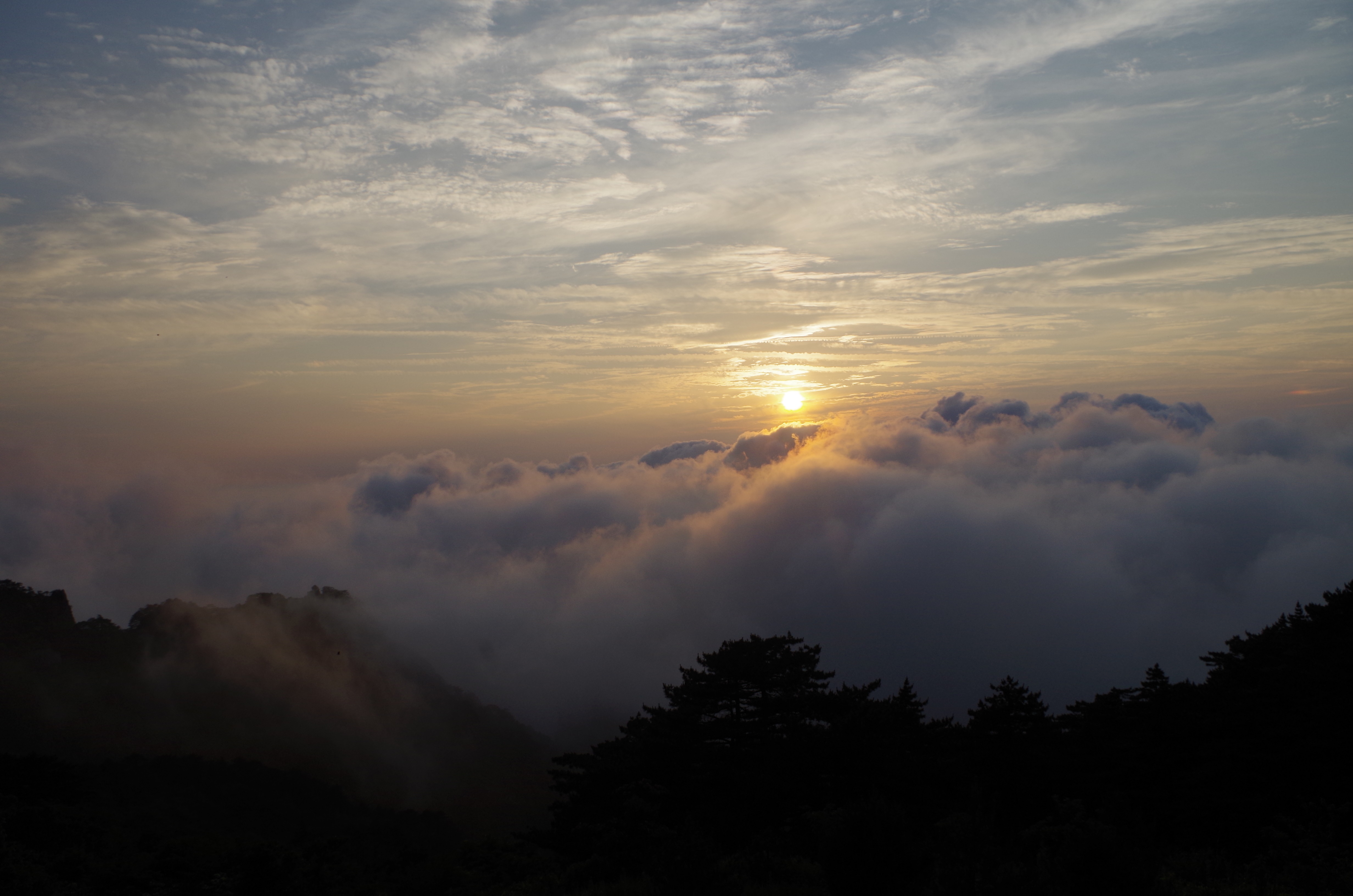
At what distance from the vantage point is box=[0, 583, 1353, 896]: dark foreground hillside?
61.6 ft

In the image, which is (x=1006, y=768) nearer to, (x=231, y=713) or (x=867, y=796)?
(x=867, y=796)

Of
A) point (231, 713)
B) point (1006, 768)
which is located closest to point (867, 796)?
point (1006, 768)

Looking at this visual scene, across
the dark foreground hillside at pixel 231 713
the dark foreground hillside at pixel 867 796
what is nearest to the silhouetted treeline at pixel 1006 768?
the dark foreground hillside at pixel 867 796

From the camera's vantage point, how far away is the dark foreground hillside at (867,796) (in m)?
18.8

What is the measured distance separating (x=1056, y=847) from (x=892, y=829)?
10.4 ft

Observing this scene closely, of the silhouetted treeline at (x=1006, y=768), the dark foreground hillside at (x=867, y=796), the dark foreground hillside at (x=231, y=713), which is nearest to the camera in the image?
Answer: the dark foreground hillside at (x=867, y=796)

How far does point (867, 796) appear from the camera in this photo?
3111cm

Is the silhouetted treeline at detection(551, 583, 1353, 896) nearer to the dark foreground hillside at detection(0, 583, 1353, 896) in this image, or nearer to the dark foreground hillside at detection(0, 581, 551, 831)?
the dark foreground hillside at detection(0, 583, 1353, 896)

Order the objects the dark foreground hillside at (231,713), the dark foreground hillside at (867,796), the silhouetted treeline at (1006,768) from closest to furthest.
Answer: the dark foreground hillside at (867,796)
the silhouetted treeline at (1006,768)
the dark foreground hillside at (231,713)

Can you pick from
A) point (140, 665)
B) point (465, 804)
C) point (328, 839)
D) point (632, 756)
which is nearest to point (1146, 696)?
point (632, 756)

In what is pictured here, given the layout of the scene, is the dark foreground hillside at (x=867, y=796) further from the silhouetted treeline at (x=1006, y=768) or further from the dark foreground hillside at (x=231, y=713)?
the dark foreground hillside at (x=231, y=713)

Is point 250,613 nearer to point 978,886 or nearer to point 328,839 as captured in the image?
point 328,839

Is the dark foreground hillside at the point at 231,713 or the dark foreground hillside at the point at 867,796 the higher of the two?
the dark foreground hillside at the point at 867,796

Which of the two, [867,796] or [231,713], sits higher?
[867,796]
